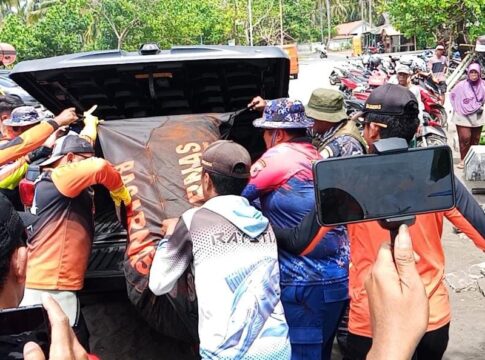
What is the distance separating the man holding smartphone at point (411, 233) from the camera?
2395 millimetres

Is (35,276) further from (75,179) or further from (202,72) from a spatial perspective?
(202,72)

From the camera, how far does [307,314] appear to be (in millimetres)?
2938

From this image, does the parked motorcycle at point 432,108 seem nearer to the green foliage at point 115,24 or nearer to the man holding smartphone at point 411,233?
the man holding smartphone at point 411,233

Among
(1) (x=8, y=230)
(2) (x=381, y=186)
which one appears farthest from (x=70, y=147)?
(2) (x=381, y=186)

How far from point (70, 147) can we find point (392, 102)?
173 centimetres

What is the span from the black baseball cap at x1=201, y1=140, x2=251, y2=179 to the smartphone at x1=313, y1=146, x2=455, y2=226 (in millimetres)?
991

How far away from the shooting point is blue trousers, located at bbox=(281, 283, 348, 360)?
2.93 metres

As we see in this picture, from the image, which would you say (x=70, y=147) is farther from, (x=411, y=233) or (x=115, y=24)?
(x=115, y=24)

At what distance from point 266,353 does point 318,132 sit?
1.99 m

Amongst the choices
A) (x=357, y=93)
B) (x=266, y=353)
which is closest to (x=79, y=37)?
(x=357, y=93)

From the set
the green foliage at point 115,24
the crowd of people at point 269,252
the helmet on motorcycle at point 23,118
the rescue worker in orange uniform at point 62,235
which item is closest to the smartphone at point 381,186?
the crowd of people at point 269,252

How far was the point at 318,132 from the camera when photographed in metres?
3.96

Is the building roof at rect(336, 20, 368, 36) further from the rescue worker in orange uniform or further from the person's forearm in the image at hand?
the person's forearm

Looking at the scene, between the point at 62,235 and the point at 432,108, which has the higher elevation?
the point at 62,235
